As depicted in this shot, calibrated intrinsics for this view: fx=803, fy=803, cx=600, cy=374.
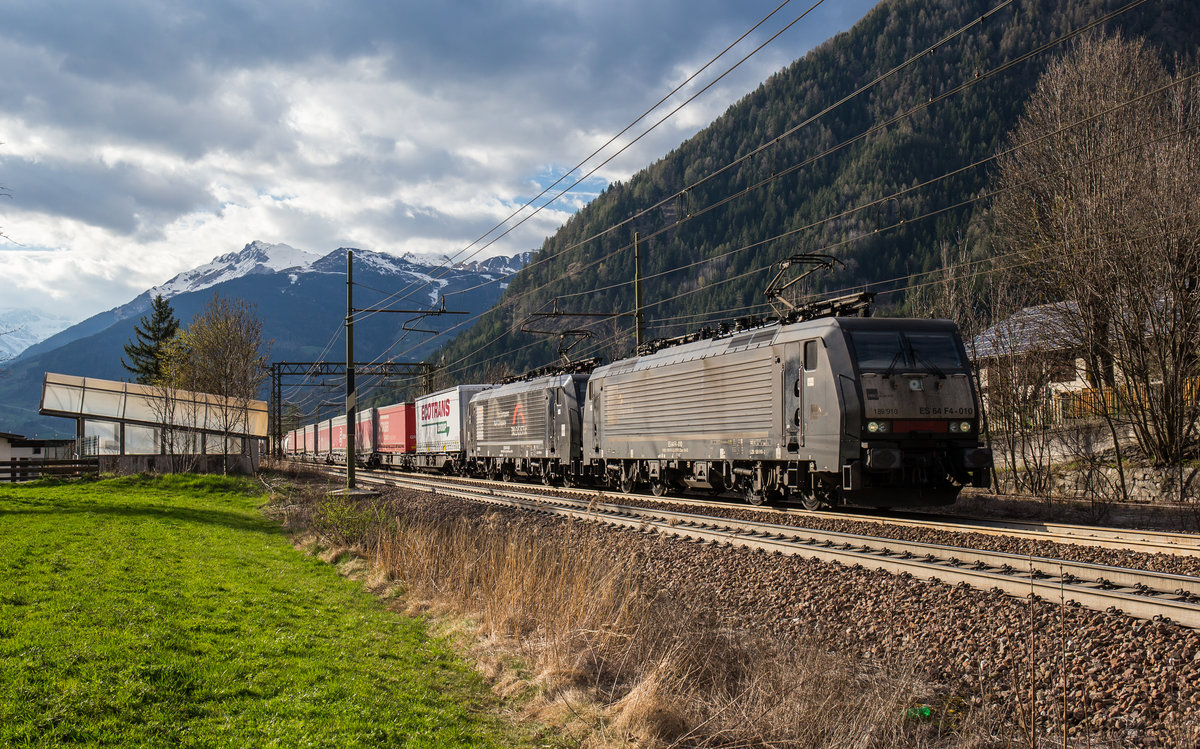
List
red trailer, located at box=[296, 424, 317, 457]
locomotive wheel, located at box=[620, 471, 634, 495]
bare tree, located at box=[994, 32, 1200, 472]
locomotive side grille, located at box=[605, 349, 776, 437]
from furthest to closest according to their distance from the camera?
red trailer, located at box=[296, 424, 317, 457] < locomotive wheel, located at box=[620, 471, 634, 495] < bare tree, located at box=[994, 32, 1200, 472] < locomotive side grille, located at box=[605, 349, 776, 437]

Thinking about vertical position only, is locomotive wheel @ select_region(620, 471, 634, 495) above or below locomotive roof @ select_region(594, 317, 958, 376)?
below

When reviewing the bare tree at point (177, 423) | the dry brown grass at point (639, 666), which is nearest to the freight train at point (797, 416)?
the dry brown grass at point (639, 666)

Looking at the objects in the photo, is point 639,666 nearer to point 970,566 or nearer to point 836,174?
point 970,566

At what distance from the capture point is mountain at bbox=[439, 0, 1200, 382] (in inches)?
4515

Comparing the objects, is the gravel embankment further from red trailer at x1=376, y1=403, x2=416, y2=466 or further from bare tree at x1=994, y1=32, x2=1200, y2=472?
red trailer at x1=376, y1=403, x2=416, y2=466

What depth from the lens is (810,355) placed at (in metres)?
14.4

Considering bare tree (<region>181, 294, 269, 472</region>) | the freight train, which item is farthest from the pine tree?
the freight train

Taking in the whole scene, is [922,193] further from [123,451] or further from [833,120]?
[123,451]

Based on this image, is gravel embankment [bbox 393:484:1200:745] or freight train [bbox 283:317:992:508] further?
freight train [bbox 283:317:992:508]

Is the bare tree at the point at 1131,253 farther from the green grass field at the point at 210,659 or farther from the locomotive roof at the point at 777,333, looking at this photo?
the green grass field at the point at 210,659

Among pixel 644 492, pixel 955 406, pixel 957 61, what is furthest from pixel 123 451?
pixel 957 61

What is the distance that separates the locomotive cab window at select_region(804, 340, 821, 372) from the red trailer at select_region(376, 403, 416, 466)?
3347 cm

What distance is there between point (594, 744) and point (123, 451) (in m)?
38.9

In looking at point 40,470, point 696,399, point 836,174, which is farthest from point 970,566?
point 836,174
